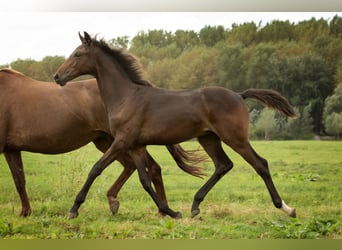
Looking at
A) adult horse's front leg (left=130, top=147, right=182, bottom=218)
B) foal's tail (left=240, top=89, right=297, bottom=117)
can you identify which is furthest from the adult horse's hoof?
foal's tail (left=240, top=89, right=297, bottom=117)

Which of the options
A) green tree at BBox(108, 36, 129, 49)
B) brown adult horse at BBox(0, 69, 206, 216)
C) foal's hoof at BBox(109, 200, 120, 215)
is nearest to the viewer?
foal's hoof at BBox(109, 200, 120, 215)

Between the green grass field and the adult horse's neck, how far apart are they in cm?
139

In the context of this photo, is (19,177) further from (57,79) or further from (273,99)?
(273,99)

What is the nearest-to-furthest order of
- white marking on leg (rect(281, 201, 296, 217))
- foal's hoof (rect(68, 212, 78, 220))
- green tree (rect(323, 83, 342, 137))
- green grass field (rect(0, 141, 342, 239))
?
1. green grass field (rect(0, 141, 342, 239))
2. white marking on leg (rect(281, 201, 296, 217))
3. foal's hoof (rect(68, 212, 78, 220))
4. green tree (rect(323, 83, 342, 137))

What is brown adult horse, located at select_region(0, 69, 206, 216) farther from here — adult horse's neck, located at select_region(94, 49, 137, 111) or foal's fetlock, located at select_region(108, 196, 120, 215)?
adult horse's neck, located at select_region(94, 49, 137, 111)

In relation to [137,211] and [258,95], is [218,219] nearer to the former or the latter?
[137,211]

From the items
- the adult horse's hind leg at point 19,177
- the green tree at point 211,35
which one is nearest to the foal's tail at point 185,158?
the green tree at point 211,35

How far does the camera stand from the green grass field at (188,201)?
5.72 meters

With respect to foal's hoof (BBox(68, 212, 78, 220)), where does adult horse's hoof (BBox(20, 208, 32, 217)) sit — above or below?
below

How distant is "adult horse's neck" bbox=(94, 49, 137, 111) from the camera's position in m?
6.41

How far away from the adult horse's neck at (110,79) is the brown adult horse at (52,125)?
34 centimetres

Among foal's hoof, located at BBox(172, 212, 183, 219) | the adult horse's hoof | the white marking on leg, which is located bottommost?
the adult horse's hoof

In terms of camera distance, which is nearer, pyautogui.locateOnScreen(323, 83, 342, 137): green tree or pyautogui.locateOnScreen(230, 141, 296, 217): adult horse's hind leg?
pyautogui.locateOnScreen(230, 141, 296, 217): adult horse's hind leg

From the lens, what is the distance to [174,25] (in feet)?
24.3
